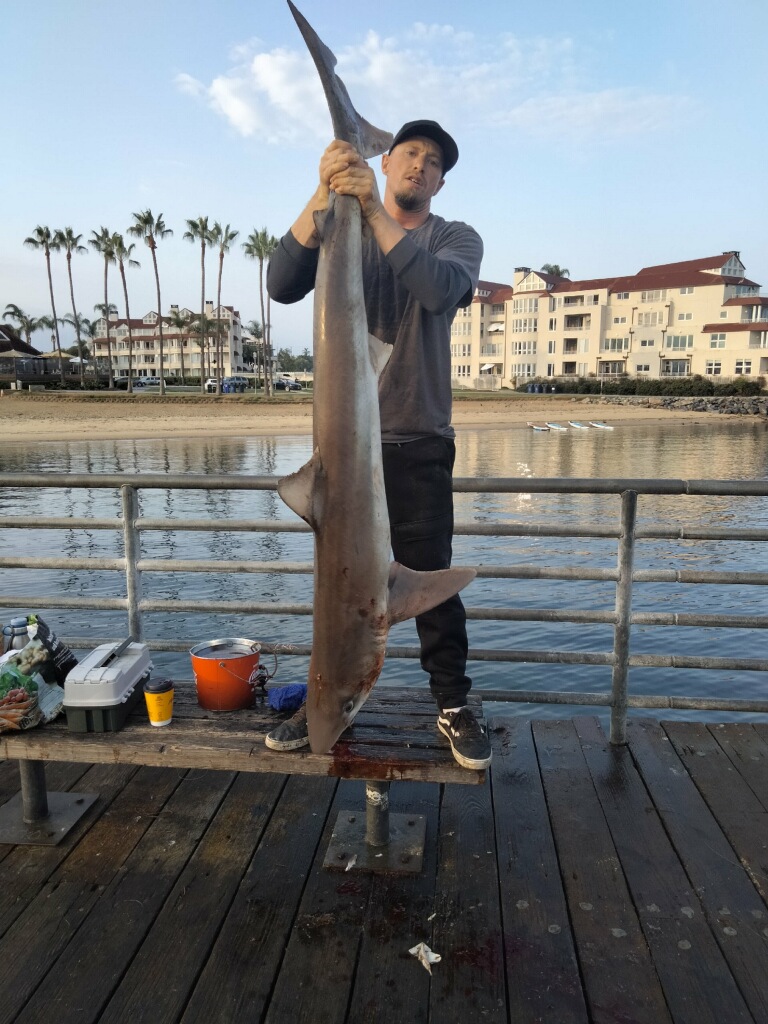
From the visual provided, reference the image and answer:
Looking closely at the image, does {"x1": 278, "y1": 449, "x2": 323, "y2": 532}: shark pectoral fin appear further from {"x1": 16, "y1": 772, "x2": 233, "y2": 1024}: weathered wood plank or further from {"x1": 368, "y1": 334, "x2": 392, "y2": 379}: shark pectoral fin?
{"x1": 16, "y1": 772, "x2": 233, "y2": 1024}: weathered wood plank

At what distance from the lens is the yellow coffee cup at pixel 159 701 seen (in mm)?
3166

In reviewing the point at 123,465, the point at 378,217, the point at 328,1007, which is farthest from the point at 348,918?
the point at 123,465

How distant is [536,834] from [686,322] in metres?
89.7

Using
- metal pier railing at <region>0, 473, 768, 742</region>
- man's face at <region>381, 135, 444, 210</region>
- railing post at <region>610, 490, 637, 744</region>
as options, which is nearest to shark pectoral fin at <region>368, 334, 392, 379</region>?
man's face at <region>381, 135, 444, 210</region>

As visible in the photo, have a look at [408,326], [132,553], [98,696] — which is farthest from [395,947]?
[132,553]

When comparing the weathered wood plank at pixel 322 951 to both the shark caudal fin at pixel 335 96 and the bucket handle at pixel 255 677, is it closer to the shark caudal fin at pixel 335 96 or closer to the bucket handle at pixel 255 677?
the bucket handle at pixel 255 677

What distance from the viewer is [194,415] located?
5366 cm

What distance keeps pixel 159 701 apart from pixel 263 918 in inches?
37.8

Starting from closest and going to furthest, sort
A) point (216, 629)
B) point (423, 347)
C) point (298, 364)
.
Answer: point (423, 347)
point (216, 629)
point (298, 364)

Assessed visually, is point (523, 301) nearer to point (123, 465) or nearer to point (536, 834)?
point (123, 465)

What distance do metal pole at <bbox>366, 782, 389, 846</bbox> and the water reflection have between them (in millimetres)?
2142

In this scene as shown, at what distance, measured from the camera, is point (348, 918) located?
2752mm

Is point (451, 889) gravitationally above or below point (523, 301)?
below

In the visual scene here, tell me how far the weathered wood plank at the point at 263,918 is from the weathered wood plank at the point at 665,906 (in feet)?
4.29
